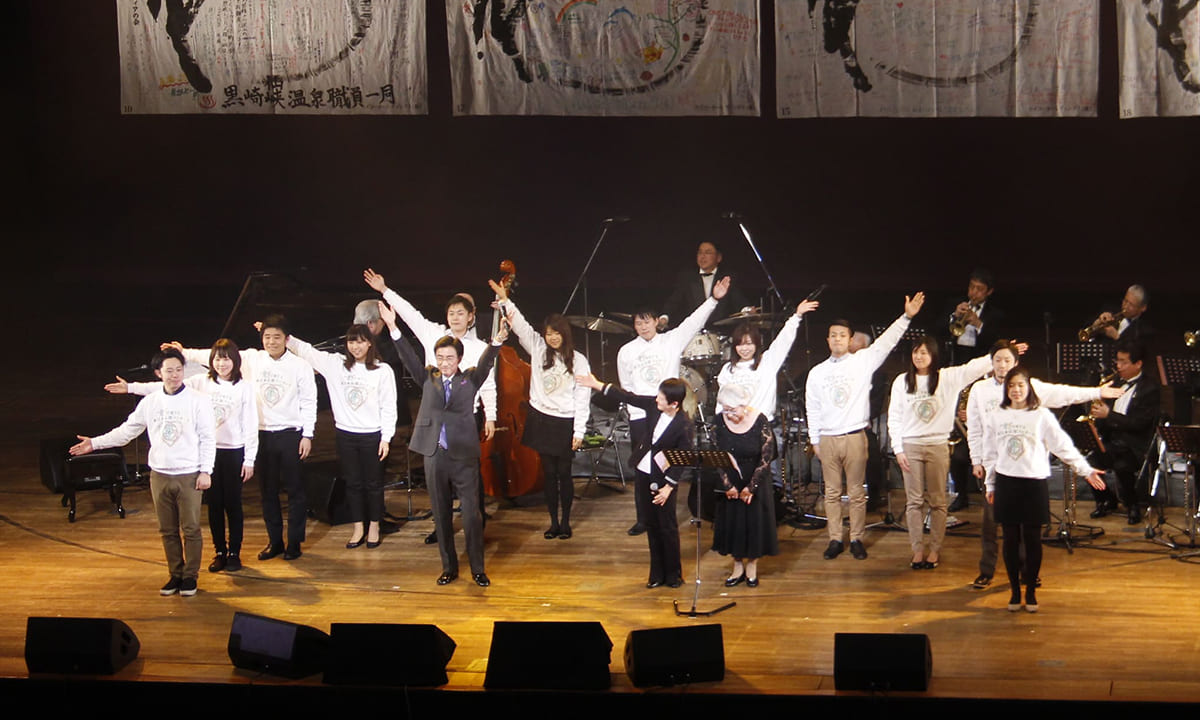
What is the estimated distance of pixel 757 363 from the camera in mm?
8211

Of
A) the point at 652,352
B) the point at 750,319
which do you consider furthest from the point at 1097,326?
the point at 652,352

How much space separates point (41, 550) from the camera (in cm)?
883

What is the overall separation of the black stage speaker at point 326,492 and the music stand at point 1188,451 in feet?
17.7

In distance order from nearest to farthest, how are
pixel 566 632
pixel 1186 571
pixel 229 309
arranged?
pixel 566 632
pixel 1186 571
pixel 229 309

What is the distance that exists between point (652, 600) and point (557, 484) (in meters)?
1.58

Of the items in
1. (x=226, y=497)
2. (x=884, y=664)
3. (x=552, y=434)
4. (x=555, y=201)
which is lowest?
(x=884, y=664)

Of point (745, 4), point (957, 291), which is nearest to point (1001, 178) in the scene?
point (957, 291)

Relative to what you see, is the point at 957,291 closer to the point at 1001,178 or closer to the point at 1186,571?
the point at 1001,178

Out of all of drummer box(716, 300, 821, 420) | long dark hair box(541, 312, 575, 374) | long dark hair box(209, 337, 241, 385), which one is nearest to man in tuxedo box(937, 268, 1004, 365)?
drummer box(716, 300, 821, 420)

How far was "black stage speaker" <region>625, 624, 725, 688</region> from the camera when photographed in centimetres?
593


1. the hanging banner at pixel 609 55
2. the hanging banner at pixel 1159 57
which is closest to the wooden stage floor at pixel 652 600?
the hanging banner at pixel 1159 57

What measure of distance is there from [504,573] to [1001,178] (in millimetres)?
7769

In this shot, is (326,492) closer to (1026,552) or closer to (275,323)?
(275,323)

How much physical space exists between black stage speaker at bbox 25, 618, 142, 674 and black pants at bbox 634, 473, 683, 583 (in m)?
3.05
